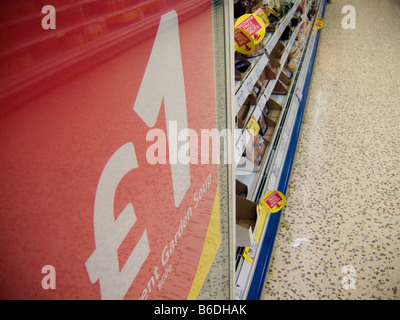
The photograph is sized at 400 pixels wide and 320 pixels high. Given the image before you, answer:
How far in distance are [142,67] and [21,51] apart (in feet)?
0.73

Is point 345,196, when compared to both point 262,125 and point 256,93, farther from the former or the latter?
point 256,93

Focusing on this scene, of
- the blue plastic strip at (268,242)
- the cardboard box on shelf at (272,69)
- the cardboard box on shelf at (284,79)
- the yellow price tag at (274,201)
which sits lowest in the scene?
the blue plastic strip at (268,242)

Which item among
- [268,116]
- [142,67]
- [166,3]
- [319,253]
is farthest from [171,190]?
[268,116]

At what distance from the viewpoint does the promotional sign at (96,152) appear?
0.34 metres

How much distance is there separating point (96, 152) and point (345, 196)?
1930mm

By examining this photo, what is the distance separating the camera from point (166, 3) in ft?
1.98

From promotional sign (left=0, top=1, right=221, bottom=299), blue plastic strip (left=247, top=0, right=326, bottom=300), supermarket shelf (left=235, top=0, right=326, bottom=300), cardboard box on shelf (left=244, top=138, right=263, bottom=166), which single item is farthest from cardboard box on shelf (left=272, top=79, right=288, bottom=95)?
promotional sign (left=0, top=1, right=221, bottom=299)

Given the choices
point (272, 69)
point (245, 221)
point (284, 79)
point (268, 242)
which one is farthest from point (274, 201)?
point (284, 79)

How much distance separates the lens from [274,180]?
1.81 metres

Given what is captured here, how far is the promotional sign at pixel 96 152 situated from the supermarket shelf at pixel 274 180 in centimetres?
68

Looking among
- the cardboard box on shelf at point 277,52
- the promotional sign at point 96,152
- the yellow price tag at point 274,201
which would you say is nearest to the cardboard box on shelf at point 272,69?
the cardboard box on shelf at point 277,52

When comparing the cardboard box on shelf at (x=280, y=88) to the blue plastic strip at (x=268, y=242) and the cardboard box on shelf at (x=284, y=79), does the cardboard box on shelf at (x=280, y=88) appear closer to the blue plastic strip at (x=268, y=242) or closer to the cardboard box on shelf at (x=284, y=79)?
the cardboard box on shelf at (x=284, y=79)

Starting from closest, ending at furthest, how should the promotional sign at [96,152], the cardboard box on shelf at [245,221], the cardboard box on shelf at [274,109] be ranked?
the promotional sign at [96,152]
the cardboard box on shelf at [245,221]
the cardboard box on shelf at [274,109]

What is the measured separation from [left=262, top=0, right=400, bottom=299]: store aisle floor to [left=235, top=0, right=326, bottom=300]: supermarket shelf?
0.12 metres
